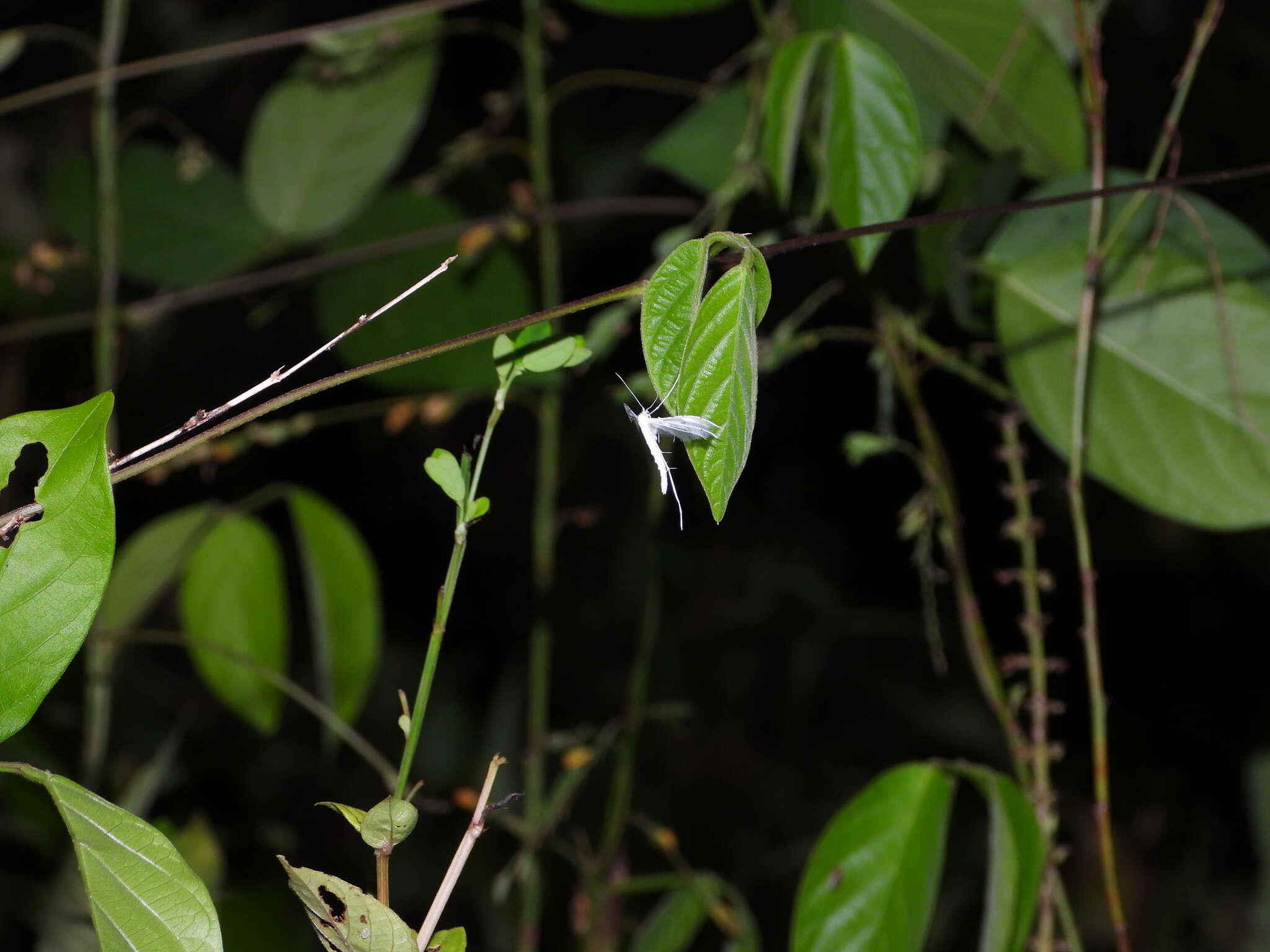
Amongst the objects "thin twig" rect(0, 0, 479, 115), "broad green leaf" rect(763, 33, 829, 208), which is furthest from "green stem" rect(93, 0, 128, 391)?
"broad green leaf" rect(763, 33, 829, 208)

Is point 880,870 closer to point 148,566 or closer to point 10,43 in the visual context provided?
point 148,566

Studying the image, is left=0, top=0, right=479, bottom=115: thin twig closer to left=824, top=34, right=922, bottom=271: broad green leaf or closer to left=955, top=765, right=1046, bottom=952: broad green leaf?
left=824, top=34, right=922, bottom=271: broad green leaf

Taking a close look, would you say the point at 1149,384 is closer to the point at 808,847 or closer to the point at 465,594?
the point at 808,847

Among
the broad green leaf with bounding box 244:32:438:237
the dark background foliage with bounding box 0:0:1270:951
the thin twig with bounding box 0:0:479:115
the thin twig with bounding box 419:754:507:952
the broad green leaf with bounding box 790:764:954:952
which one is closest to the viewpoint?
the thin twig with bounding box 419:754:507:952

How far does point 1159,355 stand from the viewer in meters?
0.70

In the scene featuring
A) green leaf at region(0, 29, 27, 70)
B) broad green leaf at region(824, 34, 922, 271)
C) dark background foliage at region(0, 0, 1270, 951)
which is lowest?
dark background foliage at region(0, 0, 1270, 951)

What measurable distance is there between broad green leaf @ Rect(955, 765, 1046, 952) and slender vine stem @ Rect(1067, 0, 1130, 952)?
44 mm

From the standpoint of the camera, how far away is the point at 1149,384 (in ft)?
2.31

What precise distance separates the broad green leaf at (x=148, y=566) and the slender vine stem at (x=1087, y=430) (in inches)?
27.8

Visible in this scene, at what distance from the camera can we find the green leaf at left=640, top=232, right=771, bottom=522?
341mm

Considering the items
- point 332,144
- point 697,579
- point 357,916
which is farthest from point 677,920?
Result: point 697,579

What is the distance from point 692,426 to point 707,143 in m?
0.59

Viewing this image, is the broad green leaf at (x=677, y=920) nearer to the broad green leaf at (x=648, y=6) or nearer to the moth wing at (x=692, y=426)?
the moth wing at (x=692, y=426)

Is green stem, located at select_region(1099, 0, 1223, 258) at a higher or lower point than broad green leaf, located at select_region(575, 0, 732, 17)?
lower
